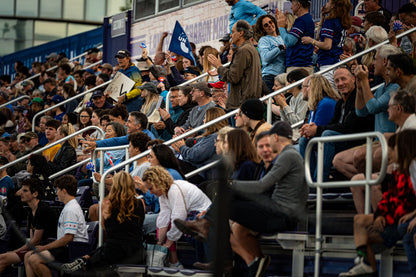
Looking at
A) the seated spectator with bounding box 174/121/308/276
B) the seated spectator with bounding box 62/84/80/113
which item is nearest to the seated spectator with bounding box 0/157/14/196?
the seated spectator with bounding box 62/84/80/113

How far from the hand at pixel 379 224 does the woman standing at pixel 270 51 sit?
4.96 meters

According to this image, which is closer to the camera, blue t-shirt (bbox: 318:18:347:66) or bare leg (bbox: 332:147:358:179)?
bare leg (bbox: 332:147:358:179)

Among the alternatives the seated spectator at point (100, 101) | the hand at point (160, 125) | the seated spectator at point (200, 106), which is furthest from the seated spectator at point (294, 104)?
the seated spectator at point (100, 101)

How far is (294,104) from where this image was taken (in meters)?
8.80

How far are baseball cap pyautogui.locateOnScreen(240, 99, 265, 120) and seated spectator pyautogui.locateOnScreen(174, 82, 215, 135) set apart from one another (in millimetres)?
1961

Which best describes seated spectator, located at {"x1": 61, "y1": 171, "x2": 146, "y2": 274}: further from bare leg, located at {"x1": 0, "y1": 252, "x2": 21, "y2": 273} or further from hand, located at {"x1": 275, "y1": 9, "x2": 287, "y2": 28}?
hand, located at {"x1": 275, "y1": 9, "x2": 287, "y2": 28}

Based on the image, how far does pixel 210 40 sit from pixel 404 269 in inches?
417

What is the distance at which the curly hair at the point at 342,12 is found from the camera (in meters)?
9.59

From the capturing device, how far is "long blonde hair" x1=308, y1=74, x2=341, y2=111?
24.8 feet

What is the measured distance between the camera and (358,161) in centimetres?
628

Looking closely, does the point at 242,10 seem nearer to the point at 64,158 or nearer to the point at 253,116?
the point at 64,158

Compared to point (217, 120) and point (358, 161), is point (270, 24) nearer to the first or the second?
point (217, 120)

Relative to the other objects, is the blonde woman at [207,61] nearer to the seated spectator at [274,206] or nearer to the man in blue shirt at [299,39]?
the man in blue shirt at [299,39]

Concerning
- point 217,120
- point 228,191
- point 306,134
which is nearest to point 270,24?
point 217,120
